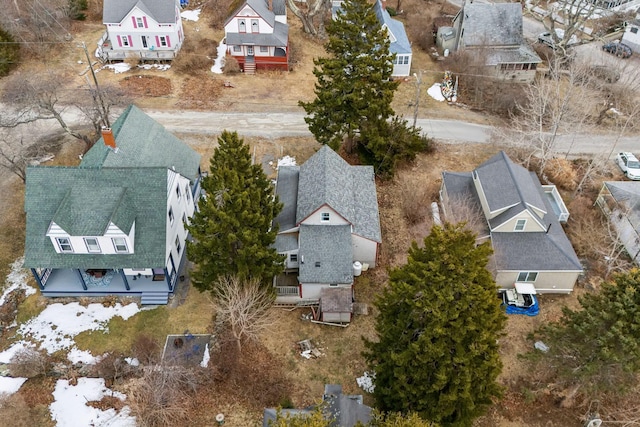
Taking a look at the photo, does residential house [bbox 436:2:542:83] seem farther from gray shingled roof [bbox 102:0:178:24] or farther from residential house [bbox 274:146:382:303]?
gray shingled roof [bbox 102:0:178:24]

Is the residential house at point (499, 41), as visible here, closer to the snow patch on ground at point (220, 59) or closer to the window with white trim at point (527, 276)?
the snow patch on ground at point (220, 59)

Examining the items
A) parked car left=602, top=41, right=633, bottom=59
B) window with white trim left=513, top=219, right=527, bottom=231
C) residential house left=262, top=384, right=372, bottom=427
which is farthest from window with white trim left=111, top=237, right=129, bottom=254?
parked car left=602, top=41, right=633, bottom=59

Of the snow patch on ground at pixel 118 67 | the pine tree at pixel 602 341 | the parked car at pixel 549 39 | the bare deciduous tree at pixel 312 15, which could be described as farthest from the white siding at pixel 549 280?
the snow patch on ground at pixel 118 67

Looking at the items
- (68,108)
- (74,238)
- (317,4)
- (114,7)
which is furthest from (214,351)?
(317,4)

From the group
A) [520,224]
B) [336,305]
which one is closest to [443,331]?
[336,305]

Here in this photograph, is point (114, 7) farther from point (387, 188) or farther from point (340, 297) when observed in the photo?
point (340, 297)

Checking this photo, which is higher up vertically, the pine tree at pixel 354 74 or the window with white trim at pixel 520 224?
the pine tree at pixel 354 74
